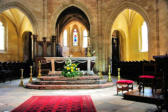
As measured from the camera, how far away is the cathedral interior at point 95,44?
7.79 metres

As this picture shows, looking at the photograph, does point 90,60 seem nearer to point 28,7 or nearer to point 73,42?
point 28,7

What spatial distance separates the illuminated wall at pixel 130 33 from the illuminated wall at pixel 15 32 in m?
10.3

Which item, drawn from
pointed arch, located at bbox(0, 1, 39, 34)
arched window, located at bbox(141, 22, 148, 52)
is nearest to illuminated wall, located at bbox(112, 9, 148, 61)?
arched window, located at bbox(141, 22, 148, 52)

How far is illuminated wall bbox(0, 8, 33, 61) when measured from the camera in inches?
725

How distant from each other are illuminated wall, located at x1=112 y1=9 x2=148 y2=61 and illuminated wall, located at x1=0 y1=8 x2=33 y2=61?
1035cm

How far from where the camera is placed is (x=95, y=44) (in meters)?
15.5

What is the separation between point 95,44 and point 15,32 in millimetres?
10206

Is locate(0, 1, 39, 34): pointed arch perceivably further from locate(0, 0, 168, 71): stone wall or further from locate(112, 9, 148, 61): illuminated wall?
locate(112, 9, 148, 61): illuminated wall

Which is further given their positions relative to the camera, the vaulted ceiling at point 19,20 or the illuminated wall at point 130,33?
the vaulted ceiling at point 19,20

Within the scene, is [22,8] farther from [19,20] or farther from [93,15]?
[93,15]

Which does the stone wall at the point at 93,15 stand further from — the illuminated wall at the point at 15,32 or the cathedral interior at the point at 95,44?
the illuminated wall at the point at 15,32

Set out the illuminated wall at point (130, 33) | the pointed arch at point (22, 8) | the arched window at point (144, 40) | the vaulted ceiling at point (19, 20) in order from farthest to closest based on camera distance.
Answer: the vaulted ceiling at point (19, 20) < the illuminated wall at point (130, 33) < the arched window at point (144, 40) < the pointed arch at point (22, 8)

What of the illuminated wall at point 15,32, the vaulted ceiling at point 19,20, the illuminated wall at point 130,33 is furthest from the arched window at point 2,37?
the illuminated wall at point 130,33

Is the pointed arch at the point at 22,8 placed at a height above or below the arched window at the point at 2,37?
above
